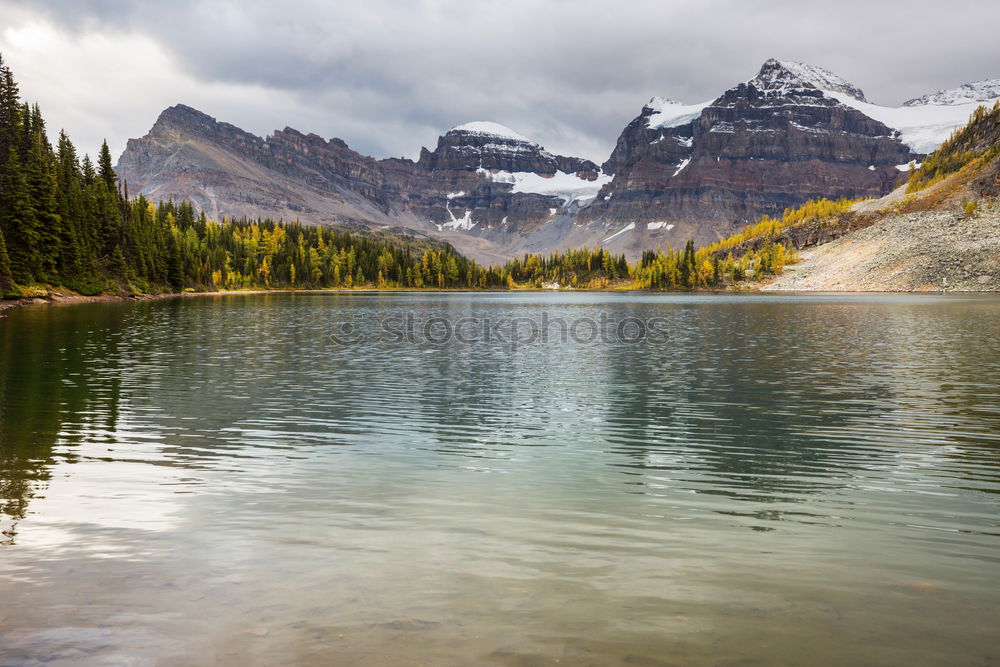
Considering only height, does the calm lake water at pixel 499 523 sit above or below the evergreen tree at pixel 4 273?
below

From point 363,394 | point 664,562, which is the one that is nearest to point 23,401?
point 363,394

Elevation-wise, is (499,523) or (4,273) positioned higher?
(4,273)

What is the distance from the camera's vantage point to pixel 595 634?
8719mm

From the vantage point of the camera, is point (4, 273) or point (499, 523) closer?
point (499, 523)

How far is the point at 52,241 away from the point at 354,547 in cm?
12687

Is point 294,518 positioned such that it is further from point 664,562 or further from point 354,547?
point 664,562

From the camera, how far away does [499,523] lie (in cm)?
1355

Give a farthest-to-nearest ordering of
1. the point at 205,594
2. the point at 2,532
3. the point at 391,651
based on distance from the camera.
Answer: the point at 2,532, the point at 205,594, the point at 391,651

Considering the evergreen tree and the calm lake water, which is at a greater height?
the evergreen tree

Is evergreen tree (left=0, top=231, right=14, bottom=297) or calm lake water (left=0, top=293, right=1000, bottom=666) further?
evergreen tree (left=0, top=231, right=14, bottom=297)

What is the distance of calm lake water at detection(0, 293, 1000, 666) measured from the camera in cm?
866

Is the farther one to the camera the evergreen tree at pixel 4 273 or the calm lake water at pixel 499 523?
the evergreen tree at pixel 4 273

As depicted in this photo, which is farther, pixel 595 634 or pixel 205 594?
pixel 205 594

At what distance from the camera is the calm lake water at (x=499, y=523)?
866 centimetres
